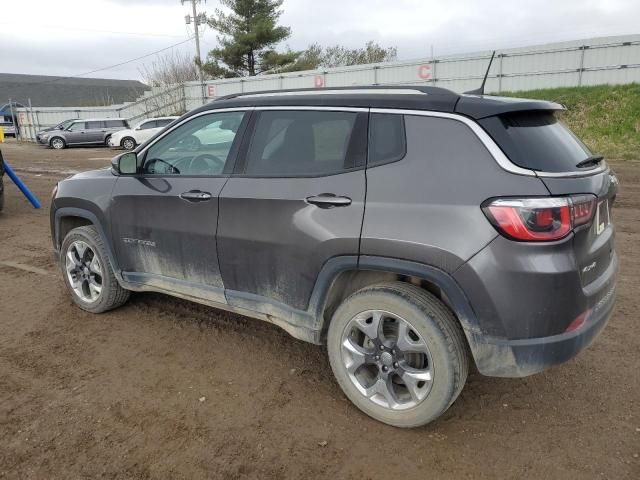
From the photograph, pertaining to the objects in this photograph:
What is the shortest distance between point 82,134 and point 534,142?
28.8 meters

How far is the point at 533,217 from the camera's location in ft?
7.66

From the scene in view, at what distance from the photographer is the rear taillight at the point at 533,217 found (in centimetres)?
234

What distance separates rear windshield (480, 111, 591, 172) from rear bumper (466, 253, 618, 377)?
77cm

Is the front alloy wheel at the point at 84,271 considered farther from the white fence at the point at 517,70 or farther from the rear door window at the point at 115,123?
the rear door window at the point at 115,123

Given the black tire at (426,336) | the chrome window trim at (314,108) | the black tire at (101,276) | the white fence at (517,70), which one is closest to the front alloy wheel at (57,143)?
the white fence at (517,70)

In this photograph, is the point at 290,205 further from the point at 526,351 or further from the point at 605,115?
the point at 605,115

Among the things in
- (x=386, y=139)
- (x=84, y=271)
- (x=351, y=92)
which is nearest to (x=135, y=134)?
(x=84, y=271)

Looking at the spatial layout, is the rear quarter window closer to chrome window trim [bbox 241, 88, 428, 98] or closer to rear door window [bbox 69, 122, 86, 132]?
chrome window trim [bbox 241, 88, 428, 98]

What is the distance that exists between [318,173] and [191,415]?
159 centimetres

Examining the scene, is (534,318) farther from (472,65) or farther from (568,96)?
(472,65)

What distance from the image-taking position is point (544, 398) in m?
3.10

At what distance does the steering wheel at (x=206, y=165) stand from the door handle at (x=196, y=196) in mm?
165

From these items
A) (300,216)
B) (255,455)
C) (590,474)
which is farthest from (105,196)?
(590,474)

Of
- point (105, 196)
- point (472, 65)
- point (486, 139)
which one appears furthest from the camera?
point (472, 65)
